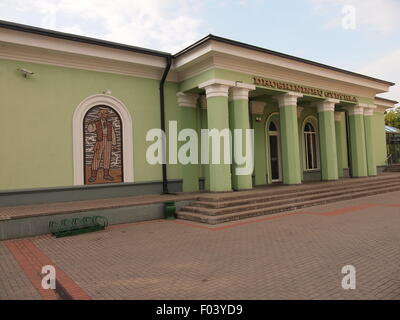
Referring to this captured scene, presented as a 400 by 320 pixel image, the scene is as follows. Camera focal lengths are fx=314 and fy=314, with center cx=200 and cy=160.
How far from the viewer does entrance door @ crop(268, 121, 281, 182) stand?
635 inches

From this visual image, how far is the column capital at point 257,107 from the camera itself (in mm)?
15094

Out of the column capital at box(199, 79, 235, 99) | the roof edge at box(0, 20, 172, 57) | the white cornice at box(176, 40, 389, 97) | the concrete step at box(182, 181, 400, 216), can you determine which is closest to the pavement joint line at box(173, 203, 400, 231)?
the concrete step at box(182, 181, 400, 216)

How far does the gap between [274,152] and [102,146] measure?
9.00m

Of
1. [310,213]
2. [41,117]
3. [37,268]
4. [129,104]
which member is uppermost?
[129,104]

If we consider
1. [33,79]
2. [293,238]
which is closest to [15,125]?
[33,79]

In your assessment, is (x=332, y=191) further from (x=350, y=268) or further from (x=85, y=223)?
(x=85, y=223)

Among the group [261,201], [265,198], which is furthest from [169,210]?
[265,198]

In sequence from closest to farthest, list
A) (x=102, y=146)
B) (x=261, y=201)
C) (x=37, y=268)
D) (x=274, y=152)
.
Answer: (x=37, y=268)
(x=261, y=201)
(x=102, y=146)
(x=274, y=152)

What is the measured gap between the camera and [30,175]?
31.6ft

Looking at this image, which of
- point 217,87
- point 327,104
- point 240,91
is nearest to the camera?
point 217,87

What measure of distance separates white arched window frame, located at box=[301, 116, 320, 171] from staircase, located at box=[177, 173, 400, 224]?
4013 millimetres

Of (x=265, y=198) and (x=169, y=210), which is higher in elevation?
(x=265, y=198)

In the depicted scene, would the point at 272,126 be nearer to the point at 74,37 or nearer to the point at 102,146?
the point at 102,146

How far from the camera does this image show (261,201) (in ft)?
34.9
